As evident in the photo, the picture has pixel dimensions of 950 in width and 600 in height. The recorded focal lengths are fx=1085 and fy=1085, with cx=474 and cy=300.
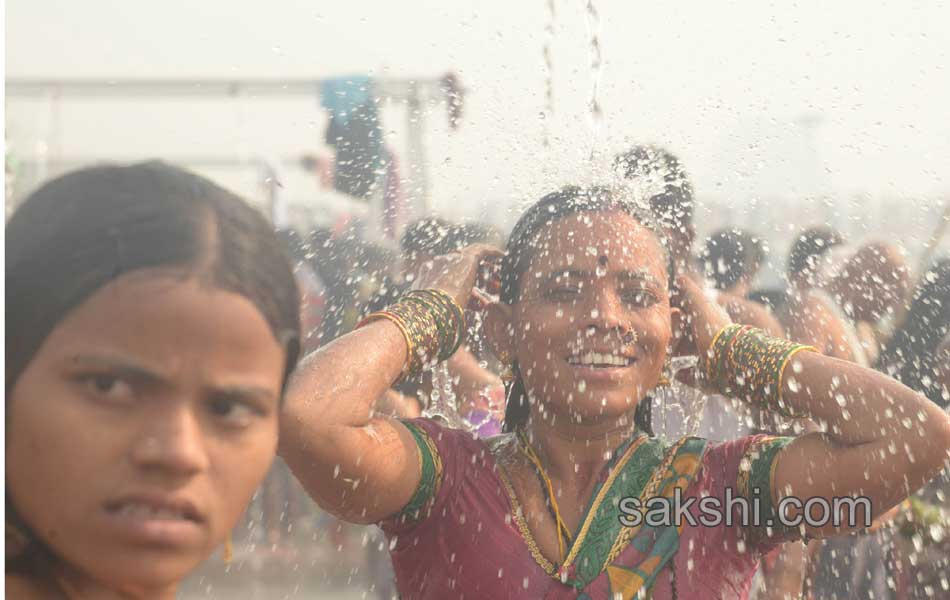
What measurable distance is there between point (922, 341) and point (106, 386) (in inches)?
145

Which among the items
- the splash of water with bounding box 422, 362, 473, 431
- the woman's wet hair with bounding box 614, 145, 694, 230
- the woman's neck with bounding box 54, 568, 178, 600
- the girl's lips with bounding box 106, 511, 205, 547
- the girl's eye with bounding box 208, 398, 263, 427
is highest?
the girl's eye with bounding box 208, 398, 263, 427

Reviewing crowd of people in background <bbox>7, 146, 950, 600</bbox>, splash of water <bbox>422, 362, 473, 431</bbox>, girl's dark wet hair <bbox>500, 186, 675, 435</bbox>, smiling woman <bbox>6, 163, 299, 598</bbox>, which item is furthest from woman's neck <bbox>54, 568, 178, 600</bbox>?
splash of water <bbox>422, 362, 473, 431</bbox>

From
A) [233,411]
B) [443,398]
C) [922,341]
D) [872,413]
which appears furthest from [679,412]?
[233,411]

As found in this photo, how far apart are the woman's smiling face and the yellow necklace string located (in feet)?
0.39

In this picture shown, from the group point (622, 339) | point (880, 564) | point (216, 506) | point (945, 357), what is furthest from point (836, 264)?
point (216, 506)

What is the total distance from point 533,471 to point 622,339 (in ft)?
1.16

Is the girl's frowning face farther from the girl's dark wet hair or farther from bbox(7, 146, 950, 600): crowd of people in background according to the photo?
bbox(7, 146, 950, 600): crowd of people in background

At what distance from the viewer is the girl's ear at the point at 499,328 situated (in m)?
2.40

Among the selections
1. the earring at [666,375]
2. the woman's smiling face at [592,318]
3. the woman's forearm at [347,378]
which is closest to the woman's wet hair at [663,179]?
the earring at [666,375]

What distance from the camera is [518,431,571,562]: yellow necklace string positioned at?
2156 mm

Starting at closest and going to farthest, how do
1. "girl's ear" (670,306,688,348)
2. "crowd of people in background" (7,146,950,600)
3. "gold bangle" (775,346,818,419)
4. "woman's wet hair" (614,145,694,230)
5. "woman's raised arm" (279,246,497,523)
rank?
"woman's raised arm" (279,246,497,523)
"gold bangle" (775,346,818,419)
"girl's ear" (670,306,688,348)
"woman's wet hair" (614,145,694,230)
"crowd of people in background" (7,146,950,600)

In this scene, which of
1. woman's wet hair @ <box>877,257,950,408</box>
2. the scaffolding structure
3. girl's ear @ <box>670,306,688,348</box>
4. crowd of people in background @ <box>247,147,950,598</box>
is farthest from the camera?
woman's wet hair @ <box>877,257,950,408</box>

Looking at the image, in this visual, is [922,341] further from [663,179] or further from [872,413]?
[872,413]

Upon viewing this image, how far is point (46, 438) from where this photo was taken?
1.03 m
